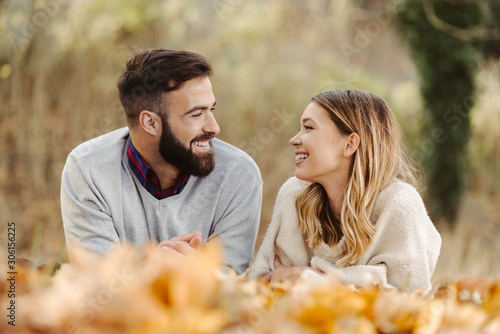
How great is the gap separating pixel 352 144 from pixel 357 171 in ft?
0.40

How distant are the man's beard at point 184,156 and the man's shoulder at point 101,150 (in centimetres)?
21

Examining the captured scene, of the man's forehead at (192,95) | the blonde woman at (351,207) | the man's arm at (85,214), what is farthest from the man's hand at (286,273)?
the man's forehead at (192,95)

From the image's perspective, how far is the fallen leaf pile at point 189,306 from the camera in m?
0.68

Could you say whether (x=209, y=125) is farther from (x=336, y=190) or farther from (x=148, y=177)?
(x=336, y=190)

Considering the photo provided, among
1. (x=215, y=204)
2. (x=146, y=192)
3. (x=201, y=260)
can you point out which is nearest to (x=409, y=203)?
(x=215, y=204)

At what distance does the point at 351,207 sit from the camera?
87.4 inches

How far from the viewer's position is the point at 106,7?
21.7ft

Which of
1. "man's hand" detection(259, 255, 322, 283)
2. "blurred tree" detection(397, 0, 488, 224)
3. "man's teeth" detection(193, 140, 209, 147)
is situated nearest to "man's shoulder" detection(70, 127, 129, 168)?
"man's teeth" detection(193, 140, 209, 147)

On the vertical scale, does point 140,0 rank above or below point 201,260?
above

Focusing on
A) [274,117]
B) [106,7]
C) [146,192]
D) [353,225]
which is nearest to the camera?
[353,225]

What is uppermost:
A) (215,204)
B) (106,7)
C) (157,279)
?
(106,7)

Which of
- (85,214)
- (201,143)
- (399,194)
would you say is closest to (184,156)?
(201,143)

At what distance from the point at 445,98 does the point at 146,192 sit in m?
5.97

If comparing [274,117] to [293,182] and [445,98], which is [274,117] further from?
Answer: [293,182]
